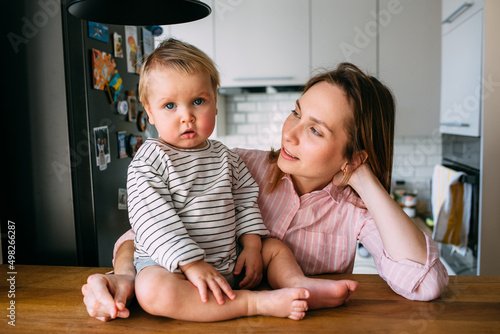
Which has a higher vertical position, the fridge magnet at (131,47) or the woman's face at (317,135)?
the fridge magnet at (131,47)

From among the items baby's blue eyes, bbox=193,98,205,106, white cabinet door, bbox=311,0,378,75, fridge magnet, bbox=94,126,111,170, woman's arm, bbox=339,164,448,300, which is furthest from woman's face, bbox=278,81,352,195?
white cabinet door, bbox=311,0,378,75

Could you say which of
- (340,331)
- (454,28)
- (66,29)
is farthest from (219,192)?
(454,28)

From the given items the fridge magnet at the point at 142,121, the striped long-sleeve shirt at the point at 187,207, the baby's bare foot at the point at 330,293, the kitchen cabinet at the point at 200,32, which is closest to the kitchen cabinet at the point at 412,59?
the kitchen cabinet at the point at 200,32

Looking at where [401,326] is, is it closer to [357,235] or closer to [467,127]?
[357,235]

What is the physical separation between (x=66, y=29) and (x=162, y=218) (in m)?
0.77

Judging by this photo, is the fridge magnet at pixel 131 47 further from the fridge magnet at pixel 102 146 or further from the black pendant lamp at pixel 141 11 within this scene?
the black pendant lamp at pixel 141 11

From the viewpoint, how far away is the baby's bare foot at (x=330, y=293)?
0.88 m

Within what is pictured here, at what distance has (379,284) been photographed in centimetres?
105

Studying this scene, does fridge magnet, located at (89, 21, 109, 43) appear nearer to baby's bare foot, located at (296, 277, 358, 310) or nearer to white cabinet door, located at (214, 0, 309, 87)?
baby's bare foot, located at (296, 277, 358, 310)

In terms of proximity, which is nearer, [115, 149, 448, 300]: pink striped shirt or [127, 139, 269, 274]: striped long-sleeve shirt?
[127, 139, 269, 274]: striped long-sleeve shirt

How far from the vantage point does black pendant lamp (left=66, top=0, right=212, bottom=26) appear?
3.08 feet

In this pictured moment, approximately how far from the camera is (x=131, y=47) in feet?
5.44

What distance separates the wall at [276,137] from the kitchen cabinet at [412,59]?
0.34 meters

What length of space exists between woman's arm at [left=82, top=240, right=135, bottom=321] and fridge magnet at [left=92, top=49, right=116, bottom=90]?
2.38 ft
